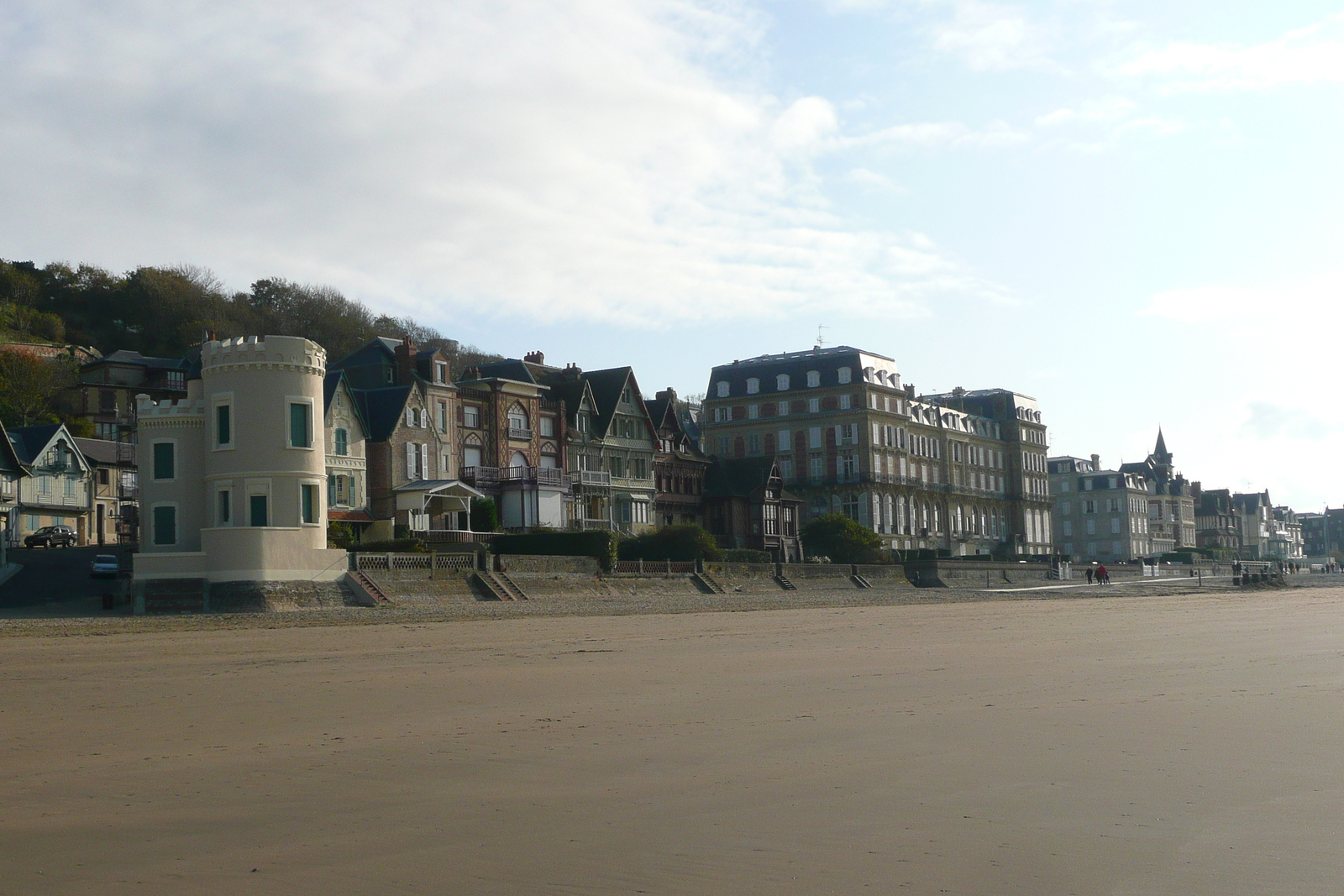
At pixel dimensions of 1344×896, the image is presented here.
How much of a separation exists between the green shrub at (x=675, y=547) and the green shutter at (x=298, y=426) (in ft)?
65.1

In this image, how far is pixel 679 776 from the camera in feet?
30.4

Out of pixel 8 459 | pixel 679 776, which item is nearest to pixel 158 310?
pixel 8 459

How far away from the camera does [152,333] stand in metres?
95.2

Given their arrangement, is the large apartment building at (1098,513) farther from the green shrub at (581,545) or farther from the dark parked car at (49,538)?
the dark parked car at (49,538)

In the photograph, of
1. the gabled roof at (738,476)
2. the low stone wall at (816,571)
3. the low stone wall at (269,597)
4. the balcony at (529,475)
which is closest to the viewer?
the low stone wall at (269,597)

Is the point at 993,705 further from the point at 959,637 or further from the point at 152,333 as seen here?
the point at 152,333

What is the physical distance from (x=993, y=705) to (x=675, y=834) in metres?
6.60

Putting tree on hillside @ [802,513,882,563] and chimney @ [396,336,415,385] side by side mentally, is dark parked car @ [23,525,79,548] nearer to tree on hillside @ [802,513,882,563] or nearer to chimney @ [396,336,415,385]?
chimney @ [396,336,415,385]

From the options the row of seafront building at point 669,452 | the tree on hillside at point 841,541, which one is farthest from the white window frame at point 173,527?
the tree on hillside at point 841,541

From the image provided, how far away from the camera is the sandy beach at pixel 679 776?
6.61 m

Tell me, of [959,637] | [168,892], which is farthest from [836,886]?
[959,637]

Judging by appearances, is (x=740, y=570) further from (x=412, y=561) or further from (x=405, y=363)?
(x=412, y=561)

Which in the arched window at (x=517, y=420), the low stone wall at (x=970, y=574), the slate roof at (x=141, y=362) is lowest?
the low stone wall at (x=970, y=574)

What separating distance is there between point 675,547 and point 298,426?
71.5ft
